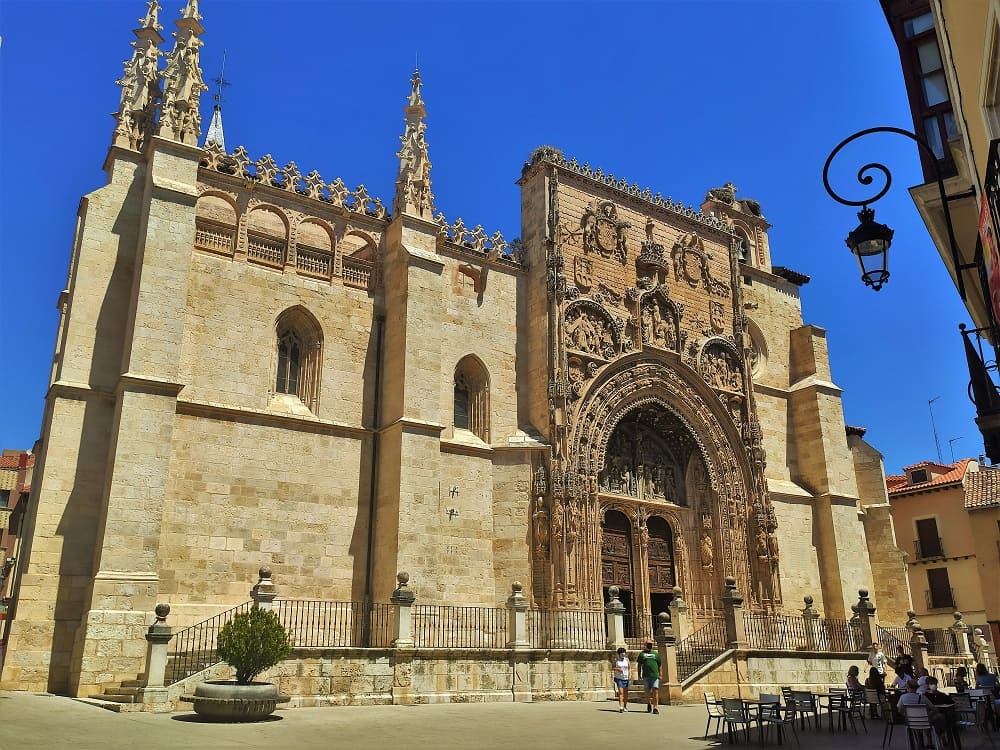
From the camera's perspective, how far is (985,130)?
6.83m

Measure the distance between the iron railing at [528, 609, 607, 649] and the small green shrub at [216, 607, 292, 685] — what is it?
6.75m

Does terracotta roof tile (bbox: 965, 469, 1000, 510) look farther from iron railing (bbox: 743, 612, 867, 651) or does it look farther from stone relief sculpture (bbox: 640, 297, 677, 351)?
stone relief sculpture (bbox: 640, 297, 677, 351)

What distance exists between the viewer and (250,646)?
11.2 metres

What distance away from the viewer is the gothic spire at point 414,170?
1959 cm

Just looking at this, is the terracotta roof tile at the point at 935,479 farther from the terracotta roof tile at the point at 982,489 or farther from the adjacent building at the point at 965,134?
the adjacent building at the point at 965,134

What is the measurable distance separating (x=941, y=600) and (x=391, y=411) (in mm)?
24128

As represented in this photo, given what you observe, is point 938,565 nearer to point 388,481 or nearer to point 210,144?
point 388,481

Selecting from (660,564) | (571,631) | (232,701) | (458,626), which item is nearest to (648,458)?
(660,564)

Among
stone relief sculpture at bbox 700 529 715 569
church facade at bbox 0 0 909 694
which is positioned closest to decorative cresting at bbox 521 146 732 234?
church facade at bbox 0 0 909 694

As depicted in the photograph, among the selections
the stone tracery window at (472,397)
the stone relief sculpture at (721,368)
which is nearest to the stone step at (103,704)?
the stone tracery window at (472,397)

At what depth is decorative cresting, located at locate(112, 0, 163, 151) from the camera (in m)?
17.0

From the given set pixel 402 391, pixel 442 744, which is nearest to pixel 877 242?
pixel 442 744

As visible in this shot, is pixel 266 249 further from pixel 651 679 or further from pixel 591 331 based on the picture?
pixel 651 679

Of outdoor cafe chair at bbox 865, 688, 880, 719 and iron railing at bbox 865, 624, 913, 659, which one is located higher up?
iron railing at bbox 865, 624, 913, 659
